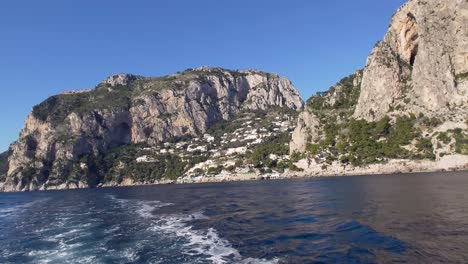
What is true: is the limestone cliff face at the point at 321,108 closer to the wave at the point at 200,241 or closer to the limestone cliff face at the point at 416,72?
the limestone cliff face at the point at 416,72

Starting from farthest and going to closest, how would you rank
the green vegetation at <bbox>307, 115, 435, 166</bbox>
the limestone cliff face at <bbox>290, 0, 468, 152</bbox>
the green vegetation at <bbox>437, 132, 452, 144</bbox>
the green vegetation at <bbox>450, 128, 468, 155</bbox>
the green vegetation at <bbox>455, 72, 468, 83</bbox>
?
the limestone cliff face at <bbox>290, 0, 468, 152</bbox>
the green vegetation at <bbox>455, 72, 468, 83</bbox>
the green vegetation at <bbox>307, 115, 435, 166</bbox>
the green vegetation at <bbox>437, 132, 452, 144</bbox>
the green vegetation at <bbox>450, 128, 468, 155</bbox>

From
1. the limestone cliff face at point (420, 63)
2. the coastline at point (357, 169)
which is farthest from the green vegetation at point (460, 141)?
the limestone cliff face at point (420, 63)

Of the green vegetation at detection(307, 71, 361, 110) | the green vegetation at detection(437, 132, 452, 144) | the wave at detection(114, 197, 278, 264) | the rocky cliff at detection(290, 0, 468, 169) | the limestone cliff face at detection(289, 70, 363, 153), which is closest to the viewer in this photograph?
the wave at detection(114, 197, 278, 264)

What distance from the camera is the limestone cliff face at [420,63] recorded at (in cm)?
11131

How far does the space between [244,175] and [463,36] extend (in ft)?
286

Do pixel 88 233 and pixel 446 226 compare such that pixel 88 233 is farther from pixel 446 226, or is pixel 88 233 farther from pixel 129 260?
pixel 446 226

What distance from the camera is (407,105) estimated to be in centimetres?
12000

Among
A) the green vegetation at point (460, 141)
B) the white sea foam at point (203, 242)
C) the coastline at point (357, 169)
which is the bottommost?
the white sea foam at point (203, 242)

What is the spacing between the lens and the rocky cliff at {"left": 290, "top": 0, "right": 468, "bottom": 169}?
10531cm

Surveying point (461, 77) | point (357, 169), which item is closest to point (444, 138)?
point (461, 77)

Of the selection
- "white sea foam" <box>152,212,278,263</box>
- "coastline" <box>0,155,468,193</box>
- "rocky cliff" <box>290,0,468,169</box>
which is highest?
"rocky cliff" <box>290,0,468,169</box>

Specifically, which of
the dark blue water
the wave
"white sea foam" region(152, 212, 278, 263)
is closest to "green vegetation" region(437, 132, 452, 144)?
the dark blue water

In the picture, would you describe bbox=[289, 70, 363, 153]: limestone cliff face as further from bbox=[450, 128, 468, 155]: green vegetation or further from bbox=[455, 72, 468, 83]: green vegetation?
bbox=[450, 128, 468, 155]: green vegetation

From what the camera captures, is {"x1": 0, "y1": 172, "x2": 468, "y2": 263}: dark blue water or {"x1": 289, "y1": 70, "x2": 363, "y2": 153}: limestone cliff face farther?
{"x1": 289, "y1": 70, "x2": 363, "y2": 153}: limestone cliff face
